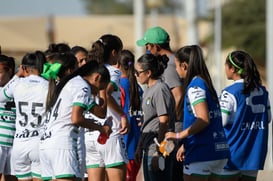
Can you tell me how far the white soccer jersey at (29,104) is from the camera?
39.3 ft

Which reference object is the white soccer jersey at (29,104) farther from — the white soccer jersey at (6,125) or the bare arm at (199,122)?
the bare arm at (199,122)

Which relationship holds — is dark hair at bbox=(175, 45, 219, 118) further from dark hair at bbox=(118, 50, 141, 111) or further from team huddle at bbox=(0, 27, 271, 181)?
dark hair at bbox=(118, 50, 141, 111)

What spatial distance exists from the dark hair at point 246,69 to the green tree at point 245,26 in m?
46.6

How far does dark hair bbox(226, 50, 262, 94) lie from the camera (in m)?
11.7

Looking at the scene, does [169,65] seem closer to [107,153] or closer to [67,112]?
[107,153]

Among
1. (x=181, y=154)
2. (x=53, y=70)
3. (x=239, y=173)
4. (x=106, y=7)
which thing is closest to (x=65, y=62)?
(x=53, y=70)

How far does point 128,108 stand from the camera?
13188 mm

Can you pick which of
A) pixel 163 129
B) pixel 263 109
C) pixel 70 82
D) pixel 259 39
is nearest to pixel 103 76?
pixel 70 82

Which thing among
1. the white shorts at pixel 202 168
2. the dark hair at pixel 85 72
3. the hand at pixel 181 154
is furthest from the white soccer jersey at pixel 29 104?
the white shorts at pixel 202 168

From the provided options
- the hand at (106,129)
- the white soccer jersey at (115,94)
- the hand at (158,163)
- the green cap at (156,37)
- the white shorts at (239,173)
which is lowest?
the white shorts at (239,173)

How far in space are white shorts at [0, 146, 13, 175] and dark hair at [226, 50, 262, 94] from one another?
10.1 ft

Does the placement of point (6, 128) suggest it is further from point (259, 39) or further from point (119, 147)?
point (259, 39)

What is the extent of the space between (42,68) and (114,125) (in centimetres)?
108

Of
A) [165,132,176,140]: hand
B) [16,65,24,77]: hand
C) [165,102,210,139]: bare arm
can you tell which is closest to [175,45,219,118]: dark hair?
[165,102,210,139]: bare arm
